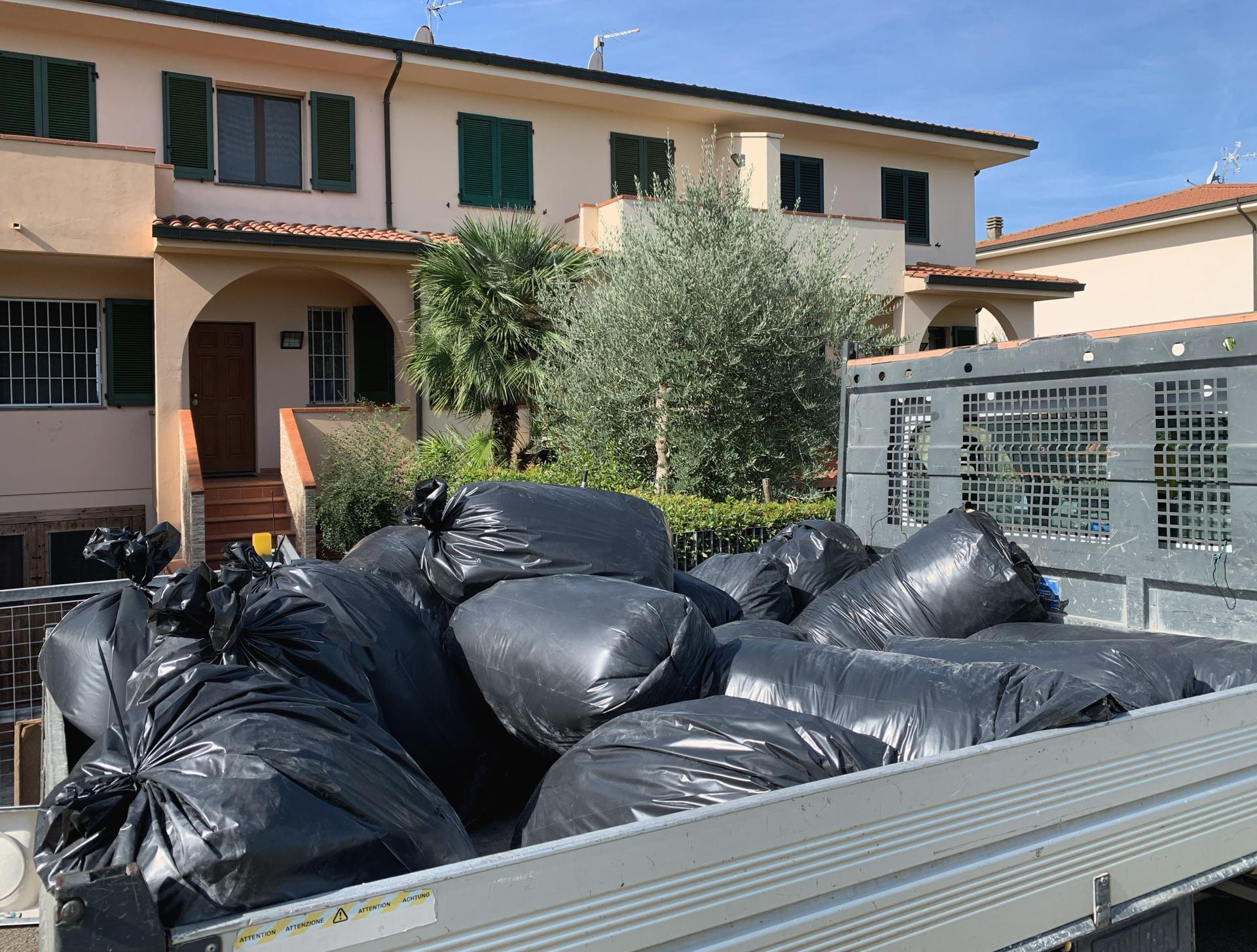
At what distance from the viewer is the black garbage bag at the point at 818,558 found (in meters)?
4.70

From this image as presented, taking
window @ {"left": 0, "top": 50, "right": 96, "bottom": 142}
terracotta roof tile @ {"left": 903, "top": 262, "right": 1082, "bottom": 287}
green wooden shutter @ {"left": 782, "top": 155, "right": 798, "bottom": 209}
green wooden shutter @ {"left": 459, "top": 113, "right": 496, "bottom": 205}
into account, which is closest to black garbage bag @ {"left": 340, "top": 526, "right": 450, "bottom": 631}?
window @ {"left": 0, "top": 50, "right": 96, "bottom": 142}

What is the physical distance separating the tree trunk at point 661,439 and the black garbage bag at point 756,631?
Answer: 6123 mm

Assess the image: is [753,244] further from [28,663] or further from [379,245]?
[28,663]

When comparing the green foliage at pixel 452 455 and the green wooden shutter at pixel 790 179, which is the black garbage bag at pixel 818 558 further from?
the green wooden shutter at pixel 790 179

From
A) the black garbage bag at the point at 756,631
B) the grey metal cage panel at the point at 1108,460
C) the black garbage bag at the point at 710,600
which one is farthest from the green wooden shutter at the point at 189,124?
the black garbage bag at the point at 756,631

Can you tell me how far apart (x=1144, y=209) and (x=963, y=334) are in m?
6.83

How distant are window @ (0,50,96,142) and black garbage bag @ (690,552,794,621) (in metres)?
10.6

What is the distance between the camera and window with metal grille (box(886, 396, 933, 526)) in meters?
4.52

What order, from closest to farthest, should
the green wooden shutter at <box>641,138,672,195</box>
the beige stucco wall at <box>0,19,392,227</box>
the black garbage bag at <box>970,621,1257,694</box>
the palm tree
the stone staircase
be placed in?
1. the black garbage bag at <box>970,621,1257,694</box>
2. the palm tree
3. the stone staircase
4. the beige stucco wall at <box>0,19,392,227</box>
5. the green wooden shutter at <box>641,138,672,195</box>

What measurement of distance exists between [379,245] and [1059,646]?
10564 mm

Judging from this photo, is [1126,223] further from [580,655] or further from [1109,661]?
[580,655]

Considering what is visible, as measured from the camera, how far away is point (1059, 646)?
3244 mm

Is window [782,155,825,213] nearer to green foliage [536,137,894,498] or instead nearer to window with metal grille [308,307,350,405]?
green foliage [536,137,894,498]

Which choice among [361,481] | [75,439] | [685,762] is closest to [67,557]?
[75,439]
